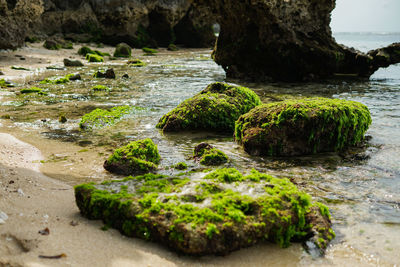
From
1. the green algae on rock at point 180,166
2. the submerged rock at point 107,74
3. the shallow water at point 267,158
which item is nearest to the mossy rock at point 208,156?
the shallow water at point 267,158

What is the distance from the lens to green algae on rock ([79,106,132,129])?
317 inches

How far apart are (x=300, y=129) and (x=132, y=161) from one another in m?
2.97

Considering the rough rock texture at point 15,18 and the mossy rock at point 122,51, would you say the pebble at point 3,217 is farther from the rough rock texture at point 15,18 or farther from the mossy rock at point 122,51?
the mossy rock at point 122,51

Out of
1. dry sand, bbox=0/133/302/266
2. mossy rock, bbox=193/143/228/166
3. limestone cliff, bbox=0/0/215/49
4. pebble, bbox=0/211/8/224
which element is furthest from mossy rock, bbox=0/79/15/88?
limestone cliff, bbox=0/0/215/49

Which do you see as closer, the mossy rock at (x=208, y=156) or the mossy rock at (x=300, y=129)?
the mossy rock at (x=208, y=156)

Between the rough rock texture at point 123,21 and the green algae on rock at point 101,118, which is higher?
the rough rock texture at point 123,21

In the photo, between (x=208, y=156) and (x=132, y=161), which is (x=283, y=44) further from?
(x=132, y=161)

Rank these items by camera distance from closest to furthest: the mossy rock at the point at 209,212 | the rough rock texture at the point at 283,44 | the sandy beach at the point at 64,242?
the sandy beach at the point at 64,242 < the mossy rock at the point at 209,212 < the rough rock texture at the point at 283,44

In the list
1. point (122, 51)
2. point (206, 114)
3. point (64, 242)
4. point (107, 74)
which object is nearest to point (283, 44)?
point (107, 74)

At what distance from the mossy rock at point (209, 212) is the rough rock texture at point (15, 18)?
17.2 meters

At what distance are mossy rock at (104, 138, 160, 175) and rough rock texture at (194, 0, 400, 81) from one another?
11.1 m

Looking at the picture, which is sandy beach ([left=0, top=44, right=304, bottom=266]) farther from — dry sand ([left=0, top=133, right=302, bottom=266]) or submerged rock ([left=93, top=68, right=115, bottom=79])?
submerged rock ([left=93, top=68, right=115, bottom=79])

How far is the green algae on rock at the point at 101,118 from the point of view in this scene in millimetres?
8059

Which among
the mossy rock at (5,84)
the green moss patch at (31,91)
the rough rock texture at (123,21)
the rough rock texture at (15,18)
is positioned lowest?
the green moss patch at (31,91)
